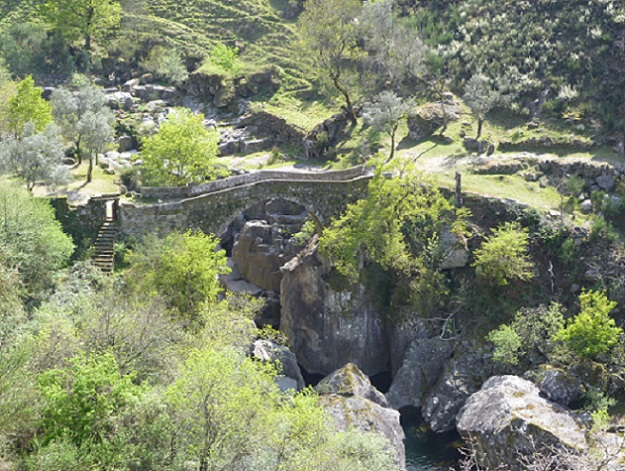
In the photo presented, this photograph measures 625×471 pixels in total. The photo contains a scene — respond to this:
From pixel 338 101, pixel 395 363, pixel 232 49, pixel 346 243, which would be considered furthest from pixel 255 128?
pixel 395 363

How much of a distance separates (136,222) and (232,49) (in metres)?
38.5

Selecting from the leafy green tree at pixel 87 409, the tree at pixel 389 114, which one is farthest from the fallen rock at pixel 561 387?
the tree at pixel 389 114

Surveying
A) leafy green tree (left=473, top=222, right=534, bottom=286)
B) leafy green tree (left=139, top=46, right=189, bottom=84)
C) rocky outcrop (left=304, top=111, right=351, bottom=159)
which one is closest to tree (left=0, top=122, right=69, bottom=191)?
rocky outcrop (left=304, top=111, right=351, bottom=159)

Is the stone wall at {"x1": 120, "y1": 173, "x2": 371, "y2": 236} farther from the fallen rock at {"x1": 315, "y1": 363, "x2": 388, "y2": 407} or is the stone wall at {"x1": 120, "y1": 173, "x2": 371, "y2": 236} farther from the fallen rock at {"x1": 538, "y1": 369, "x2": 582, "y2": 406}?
the fallen rock at {"x1": 538, "y1": 369, "x2": 582, "y2": 406}

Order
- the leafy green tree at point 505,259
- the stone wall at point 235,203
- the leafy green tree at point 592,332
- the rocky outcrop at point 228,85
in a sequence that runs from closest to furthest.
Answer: the leafy green tree at point 592,332 < the leafy green tree at point 505,259 < the stone wall at point 235,203 < the rocky outcrop at point 228,85

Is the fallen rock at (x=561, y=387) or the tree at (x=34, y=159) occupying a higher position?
the tree at (x=34, y=159)

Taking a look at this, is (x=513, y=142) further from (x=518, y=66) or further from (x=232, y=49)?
(x=232, y=49)

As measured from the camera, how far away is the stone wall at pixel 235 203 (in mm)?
42250

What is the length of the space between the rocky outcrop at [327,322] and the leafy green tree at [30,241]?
16.1 m

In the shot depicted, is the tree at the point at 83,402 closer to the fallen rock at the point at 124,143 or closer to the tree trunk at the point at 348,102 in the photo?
the fallen rock at the point at 124,143

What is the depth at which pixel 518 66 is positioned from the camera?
197 feet

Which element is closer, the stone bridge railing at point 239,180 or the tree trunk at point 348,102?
the stone bridge railing at point 239,180

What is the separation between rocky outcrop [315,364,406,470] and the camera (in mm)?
33500

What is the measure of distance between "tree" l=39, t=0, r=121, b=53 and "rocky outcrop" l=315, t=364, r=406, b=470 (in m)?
54.0
